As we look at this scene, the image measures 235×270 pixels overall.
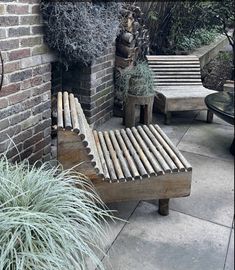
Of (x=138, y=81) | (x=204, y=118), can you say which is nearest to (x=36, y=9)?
(x=138, y=81)

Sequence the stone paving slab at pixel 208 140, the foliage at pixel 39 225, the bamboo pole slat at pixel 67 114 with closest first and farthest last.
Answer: the foliage at pixel 39 225 → the bamboo pole slat at pixel 67 114 → the stone paving slab at pixel 208 140

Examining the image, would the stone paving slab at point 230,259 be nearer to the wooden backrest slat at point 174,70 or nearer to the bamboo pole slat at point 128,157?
the bamboo pole slat at point 128,157

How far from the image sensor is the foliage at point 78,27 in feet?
7.86

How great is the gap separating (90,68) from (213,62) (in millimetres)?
3616

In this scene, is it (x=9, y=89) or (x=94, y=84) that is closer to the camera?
(x=9, y=89)

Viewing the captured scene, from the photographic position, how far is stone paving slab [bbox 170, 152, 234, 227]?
91.4 inches

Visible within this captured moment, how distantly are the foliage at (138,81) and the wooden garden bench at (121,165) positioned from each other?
1.24 m

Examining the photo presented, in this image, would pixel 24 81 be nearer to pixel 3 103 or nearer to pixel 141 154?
pixel 3 103

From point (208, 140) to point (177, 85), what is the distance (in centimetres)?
103

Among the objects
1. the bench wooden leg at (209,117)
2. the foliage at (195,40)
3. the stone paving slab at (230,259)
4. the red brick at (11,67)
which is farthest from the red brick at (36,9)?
the foliage at (195,40)

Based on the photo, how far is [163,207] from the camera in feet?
7.41

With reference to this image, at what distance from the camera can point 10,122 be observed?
2.22 meters

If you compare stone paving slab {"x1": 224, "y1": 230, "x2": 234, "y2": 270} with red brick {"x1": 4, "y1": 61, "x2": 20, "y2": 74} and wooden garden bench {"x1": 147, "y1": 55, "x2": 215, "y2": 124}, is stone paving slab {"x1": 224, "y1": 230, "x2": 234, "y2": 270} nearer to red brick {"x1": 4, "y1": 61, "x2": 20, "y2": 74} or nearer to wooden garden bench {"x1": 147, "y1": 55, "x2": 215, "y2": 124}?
red brick {"x1": 4, "y1": 61, "x2": 20, "y2": 74}

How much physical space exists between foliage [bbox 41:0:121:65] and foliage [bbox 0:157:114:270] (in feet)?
3.82
